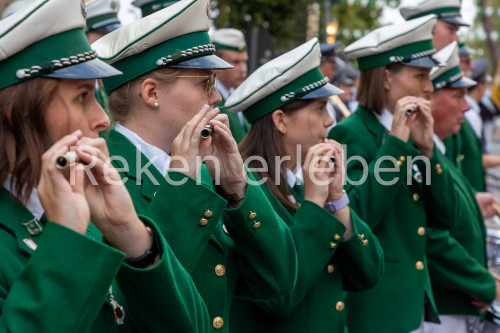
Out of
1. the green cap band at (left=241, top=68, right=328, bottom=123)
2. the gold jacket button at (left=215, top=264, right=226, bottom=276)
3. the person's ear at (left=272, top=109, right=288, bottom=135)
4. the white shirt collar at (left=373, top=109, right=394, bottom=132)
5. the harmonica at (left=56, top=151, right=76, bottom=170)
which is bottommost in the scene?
the white shirt collar at (left=373, top=109, right=394, bottom=132)

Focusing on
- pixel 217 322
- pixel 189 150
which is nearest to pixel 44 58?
pixel 189 150

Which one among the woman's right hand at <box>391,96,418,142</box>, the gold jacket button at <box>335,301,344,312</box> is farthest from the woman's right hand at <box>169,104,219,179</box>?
the woman's right hand at <box>391,96,418,142</box>

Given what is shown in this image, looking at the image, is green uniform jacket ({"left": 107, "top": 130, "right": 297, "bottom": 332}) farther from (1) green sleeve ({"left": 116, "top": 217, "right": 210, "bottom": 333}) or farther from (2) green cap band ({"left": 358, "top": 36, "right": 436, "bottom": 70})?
(2) green cap band ({"left": 358, "top": 36, "right": 436, "bottom": 70})

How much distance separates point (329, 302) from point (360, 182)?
0.91 m

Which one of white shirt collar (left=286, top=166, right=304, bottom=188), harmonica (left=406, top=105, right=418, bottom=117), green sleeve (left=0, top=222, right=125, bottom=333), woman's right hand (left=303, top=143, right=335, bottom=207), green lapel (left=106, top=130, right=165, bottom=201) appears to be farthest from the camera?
harmonica (left=406, top=105, right=418, bottom=117)

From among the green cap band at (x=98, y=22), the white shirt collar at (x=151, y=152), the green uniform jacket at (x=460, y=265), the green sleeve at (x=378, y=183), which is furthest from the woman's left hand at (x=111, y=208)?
the green cap band at (x=98, y=22)

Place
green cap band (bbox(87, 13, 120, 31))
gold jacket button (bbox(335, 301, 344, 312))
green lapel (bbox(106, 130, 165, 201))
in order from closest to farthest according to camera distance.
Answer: green lapel (bbox(106, 130, 165, 201)) < gold jacket button (bbox(335, 301, 344, 312)) < green cap band (bbox(87, 13, 120, 31))

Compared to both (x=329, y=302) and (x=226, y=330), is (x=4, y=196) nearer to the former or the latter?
(x=226, y=330)

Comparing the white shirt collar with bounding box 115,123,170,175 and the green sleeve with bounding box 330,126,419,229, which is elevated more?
the white shirt collar with bounding box 115,123,170,175

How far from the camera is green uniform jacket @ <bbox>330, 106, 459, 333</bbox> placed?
4.36 metres

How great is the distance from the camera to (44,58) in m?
2.19

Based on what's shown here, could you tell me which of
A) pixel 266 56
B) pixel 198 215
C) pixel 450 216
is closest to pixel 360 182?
pixel 450 216

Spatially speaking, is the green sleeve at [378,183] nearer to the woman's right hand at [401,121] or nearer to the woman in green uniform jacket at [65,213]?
the woman's right hand at [401,121]

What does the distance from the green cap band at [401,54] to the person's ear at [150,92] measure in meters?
2.27
